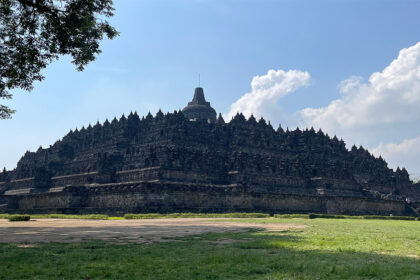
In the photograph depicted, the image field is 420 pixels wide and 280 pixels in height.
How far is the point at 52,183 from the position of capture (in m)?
74.0

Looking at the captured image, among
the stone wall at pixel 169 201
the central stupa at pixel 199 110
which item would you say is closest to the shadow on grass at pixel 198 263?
the stone wall at pixel 169 201

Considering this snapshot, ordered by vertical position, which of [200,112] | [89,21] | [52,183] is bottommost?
[52,183]

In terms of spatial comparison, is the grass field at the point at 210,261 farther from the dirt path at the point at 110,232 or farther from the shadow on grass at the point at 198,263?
the dirt path at the point at 110,232

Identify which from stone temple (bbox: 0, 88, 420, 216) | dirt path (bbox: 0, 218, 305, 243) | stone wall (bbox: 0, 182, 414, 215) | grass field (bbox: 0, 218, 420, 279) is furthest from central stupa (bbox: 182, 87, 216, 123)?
grass field (bbox: 0, 218, 420, 279)

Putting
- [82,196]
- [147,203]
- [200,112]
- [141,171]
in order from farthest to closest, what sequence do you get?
[200,112], [141,171], [82,196], [147,203]

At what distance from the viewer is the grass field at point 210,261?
7.96m

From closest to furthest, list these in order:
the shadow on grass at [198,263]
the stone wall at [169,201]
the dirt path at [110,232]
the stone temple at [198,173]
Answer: the shadow on grass at [198,263] < the dirt path at [110,232] < the stone wall at [169,201] < the stone temple at [198,173]

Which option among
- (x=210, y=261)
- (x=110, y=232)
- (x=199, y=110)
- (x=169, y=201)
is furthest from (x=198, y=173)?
(x=210, y=261)

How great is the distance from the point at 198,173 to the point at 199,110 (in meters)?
45.3

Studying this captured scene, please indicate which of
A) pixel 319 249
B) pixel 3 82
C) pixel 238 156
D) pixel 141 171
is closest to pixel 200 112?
pixel 238 156

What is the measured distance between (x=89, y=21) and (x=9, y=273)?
13810 millimetres

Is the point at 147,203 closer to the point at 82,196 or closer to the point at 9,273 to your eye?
the point at 82,196

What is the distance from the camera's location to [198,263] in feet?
30.3

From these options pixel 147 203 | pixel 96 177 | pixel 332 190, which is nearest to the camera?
pixel 147 203
